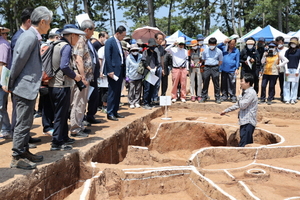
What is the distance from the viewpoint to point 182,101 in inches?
365

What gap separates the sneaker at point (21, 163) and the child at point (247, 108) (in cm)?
334

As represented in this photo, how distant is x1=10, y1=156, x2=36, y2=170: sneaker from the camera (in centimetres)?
357

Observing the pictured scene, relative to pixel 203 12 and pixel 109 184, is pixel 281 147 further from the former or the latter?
pixel 203 12

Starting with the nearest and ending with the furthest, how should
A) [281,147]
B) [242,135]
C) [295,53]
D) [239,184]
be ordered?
[239,184] → [281,147] → [242,135] → [295,53]

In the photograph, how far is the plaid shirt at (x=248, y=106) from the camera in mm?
5590

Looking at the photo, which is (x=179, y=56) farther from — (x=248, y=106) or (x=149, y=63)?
(x=248, y=106)

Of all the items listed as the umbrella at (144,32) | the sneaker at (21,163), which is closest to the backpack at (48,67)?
the sneaker at (21,163)

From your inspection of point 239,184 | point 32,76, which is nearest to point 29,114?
point 32,76

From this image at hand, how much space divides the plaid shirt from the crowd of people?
0.13 metres

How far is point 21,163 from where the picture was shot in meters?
3.58

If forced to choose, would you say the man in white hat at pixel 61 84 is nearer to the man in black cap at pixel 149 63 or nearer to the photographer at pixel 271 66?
the man in black cap at pixel 149 63

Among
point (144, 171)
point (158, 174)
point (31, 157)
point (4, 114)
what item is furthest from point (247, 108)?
point (4, 114)

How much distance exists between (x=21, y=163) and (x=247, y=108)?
12.9ft

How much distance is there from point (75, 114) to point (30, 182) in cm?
172
